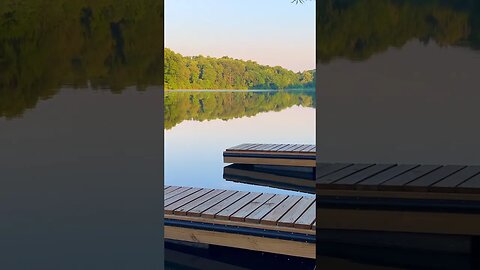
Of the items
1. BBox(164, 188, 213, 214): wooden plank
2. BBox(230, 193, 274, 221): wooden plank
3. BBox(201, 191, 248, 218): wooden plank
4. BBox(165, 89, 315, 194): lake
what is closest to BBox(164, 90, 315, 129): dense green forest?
BBox(165, 89, 315, 194): lake

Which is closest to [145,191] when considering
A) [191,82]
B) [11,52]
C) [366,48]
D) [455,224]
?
[11,52]

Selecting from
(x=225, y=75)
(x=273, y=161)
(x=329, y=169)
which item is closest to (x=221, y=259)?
(x=329, y=169)

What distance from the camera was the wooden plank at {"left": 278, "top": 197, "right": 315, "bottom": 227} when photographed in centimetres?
470

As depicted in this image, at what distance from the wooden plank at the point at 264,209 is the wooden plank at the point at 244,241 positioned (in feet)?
0.52

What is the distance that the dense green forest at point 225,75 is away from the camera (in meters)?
47.7

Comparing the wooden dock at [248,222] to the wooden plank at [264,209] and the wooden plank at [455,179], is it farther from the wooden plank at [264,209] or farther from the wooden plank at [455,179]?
the wooden plank at [455,179]

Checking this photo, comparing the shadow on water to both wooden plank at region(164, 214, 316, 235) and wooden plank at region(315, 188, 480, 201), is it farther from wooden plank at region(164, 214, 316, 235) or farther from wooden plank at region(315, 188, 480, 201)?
wooden plank at region(315, 188, 480, 201)

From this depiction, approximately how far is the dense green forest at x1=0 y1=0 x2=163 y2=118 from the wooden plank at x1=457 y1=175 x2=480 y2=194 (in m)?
1.38

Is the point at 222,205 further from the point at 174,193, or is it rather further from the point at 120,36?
the point at 120,36

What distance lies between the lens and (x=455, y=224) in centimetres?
239

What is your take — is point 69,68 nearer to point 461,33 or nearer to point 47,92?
point 47,92

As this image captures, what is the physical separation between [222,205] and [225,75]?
49063mm

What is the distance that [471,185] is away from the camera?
2.33 metres

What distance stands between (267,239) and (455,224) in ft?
8.21
